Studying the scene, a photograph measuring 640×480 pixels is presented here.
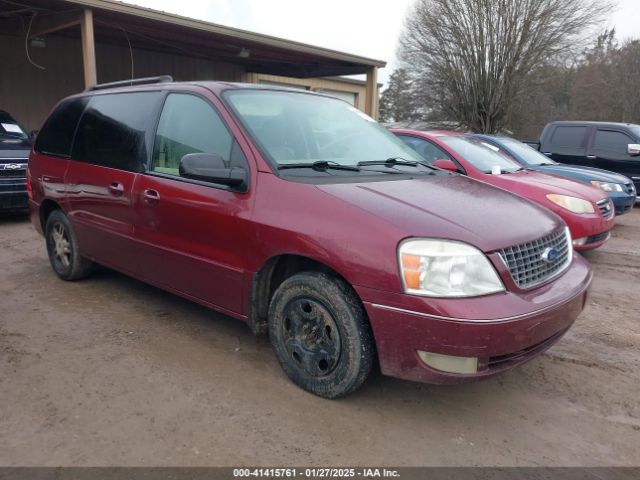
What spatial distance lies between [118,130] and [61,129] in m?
1.11

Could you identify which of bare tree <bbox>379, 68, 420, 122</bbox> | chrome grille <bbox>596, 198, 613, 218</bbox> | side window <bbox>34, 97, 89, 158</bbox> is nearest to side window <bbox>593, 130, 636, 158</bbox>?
chrome grille <bbox>596, 198, 613, 218</bbox>

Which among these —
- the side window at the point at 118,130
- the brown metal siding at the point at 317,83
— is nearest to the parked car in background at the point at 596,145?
the brown metal siding at the point at 317,83

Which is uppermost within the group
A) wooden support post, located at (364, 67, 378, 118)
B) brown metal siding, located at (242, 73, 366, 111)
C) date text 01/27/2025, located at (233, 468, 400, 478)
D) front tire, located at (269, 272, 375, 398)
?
brown metal siding, located at (242, 73, 366, 111)

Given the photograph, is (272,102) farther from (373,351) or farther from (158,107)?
(373,351)

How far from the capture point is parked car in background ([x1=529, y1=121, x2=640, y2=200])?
10750 mm

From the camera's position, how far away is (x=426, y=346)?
8.29 ft

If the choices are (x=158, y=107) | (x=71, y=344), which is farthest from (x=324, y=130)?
(x=71, y=344)

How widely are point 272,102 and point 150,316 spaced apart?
1971 mm

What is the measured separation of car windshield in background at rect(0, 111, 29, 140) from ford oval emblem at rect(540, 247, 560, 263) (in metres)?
8.55

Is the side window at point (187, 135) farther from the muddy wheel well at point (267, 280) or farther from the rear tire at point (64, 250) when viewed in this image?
the rear tire at point (64, 250)

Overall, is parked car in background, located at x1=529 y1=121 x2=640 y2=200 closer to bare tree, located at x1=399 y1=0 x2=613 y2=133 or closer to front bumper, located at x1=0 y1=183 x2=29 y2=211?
front bumper, located at x1=0 y1=183 x2=29 y2=211

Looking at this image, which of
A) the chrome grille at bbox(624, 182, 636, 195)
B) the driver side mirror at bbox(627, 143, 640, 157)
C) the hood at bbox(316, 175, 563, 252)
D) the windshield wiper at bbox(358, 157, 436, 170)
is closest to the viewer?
the hood at bbox(316, 175, 563, 252)

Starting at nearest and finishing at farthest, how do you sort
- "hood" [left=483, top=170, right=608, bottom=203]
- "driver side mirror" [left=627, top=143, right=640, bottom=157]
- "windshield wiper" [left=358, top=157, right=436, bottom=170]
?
1. "windshield wiper" [left=358, top=157, right=436, bottom=170]
2. "hood" [left=483, top=170, right=608, bottom=203]
3. "driver side mirror" [left=627, top=143, right=640, bottom=157]

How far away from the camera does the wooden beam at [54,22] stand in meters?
9.55
